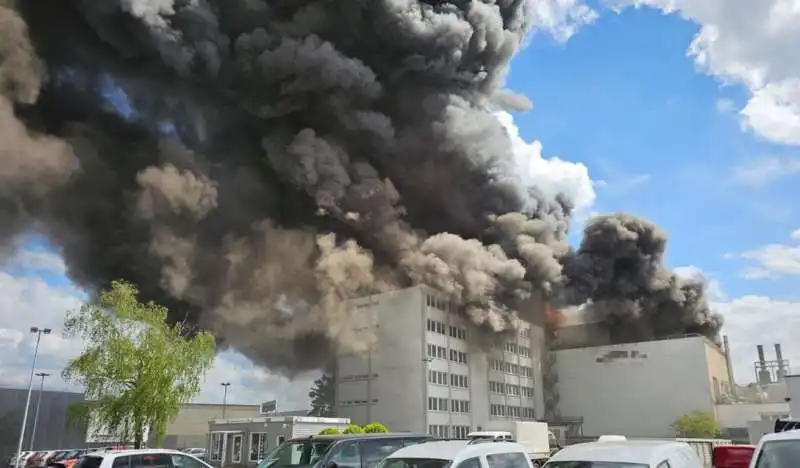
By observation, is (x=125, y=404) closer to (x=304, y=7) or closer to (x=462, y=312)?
(x=304, y=7)

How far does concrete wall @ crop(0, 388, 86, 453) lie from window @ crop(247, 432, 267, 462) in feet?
66.4

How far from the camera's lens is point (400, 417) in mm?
48344

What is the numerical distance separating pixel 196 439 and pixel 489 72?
4597 centimetres

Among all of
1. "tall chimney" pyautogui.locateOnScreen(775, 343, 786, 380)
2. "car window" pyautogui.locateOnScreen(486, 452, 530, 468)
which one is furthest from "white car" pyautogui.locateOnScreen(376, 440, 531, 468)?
"tall chimney" pyautogui.locateOnScreen(775, 343, 786, 380)

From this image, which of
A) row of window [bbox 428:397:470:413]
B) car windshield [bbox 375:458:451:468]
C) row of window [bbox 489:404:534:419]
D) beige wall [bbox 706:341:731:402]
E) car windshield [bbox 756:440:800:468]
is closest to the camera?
car windshield [bbox 756:440:800:468]

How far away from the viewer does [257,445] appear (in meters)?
40.9

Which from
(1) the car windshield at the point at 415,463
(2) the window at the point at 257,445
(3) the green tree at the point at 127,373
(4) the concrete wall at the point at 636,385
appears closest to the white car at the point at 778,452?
(1) the car windshield at the point at 415,463

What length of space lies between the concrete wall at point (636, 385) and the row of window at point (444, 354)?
18.1 meters

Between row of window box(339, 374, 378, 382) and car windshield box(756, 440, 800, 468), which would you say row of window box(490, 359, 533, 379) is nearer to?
row of window box(339, 374, 378, 382)

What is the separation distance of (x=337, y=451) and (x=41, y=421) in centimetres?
5716

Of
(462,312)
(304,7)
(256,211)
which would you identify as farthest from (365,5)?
(462,312)

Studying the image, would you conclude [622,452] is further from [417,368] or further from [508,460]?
[417,368]

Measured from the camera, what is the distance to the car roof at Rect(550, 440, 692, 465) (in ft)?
20.9

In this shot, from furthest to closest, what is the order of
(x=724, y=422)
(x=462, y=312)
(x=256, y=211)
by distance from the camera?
(x=724, y=422) → (x=462, y=312) → (x=256, y=211)
